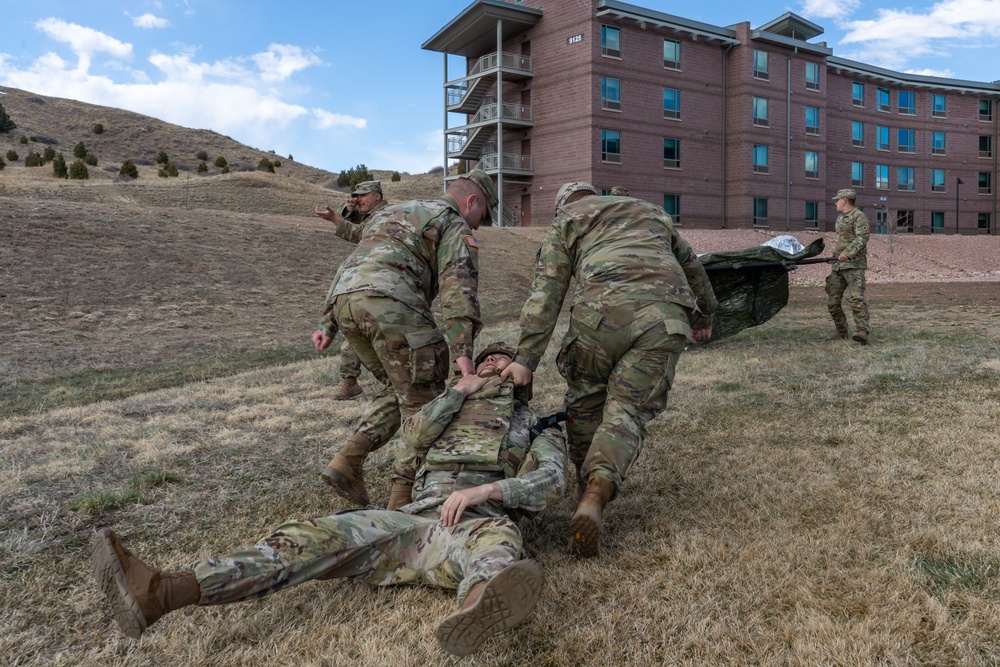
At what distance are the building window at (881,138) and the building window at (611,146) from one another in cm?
2051

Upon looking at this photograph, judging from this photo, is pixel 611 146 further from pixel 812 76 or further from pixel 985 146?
pixel 985 146

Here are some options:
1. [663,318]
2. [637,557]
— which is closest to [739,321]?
[663,318]

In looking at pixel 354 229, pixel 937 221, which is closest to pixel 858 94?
pixel 937 221

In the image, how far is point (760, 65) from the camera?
3697 cm

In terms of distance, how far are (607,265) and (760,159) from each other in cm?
3707

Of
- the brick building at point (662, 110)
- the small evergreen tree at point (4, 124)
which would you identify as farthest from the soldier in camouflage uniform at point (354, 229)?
the small evergreen tree at point (4, 124)

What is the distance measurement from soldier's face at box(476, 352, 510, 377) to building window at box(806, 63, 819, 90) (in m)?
41.5

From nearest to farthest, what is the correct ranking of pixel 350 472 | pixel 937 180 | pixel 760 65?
pixel 350 472 < pixel 760 65 < pixel 937 180

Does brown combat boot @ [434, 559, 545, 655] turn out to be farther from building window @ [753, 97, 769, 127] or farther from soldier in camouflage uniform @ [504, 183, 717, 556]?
building window @ [753, 97, 769, 127]

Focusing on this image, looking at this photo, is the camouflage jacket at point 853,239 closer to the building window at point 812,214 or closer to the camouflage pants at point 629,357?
the camouflage pants at point 629,357

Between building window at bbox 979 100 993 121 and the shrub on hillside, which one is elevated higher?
building window at bbox 979 100 993 121

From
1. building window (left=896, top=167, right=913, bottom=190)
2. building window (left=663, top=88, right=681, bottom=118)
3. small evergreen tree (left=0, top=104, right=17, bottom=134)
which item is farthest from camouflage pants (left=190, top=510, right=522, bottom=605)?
small evergreen tree (left=0, top=104, right=17, bottom=134)

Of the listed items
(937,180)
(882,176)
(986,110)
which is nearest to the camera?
(882,176)

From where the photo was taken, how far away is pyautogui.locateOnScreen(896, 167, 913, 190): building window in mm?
Result: 44969
